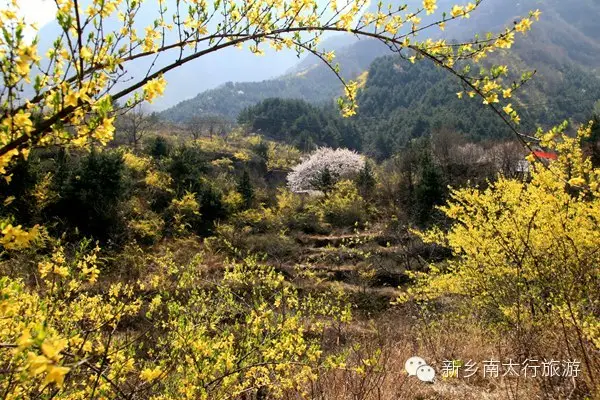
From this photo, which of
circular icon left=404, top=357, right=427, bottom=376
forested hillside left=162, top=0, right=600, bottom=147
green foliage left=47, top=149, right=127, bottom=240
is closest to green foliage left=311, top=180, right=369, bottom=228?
forested hillside left=162, top=0, right=600, bottom=147

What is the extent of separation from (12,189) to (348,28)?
15316mm

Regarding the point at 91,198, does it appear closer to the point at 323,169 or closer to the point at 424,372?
the point at 424,372

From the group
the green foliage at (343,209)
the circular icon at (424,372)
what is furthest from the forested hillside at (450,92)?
the green foliage at (343,209)

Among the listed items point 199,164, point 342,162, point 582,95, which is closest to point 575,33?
point 582,95

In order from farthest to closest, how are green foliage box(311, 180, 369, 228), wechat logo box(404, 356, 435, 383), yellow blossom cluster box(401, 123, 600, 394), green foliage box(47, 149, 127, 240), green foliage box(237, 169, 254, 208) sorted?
green foliage box(311, 180, 369, 228) → green foliage box(237, 169, 254, 208) → green foliage box(47, 149, 127, 240) → yellow blossom cluster box(401, 123, 600, 394) → wechat logo box(404, 356, 435, 383)

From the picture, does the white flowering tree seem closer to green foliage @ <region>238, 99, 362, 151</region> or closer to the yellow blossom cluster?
Answer: the yellow blossom cluster

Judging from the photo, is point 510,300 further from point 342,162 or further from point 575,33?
point 575,33

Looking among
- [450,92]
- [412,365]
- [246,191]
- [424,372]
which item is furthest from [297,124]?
[424,372]

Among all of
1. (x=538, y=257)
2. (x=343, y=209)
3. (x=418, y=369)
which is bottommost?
(x=343, y=209)

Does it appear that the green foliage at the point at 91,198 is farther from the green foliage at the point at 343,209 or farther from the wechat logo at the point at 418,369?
the wechat logo at the point at 418,369

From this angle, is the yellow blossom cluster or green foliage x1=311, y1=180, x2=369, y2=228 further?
green foliage x1=311, y1=180, x2=369, y2=228

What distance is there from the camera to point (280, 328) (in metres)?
3.53

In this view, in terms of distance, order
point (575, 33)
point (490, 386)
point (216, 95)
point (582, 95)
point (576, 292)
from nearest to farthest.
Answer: point (490, 386) < point (576, 292) < point (582, 95) < point (216, 95) < point (575, 33)

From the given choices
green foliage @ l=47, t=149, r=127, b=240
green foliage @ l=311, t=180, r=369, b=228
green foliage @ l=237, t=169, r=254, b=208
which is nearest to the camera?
green foliage @ l=47, t=149, r=127, b=240
